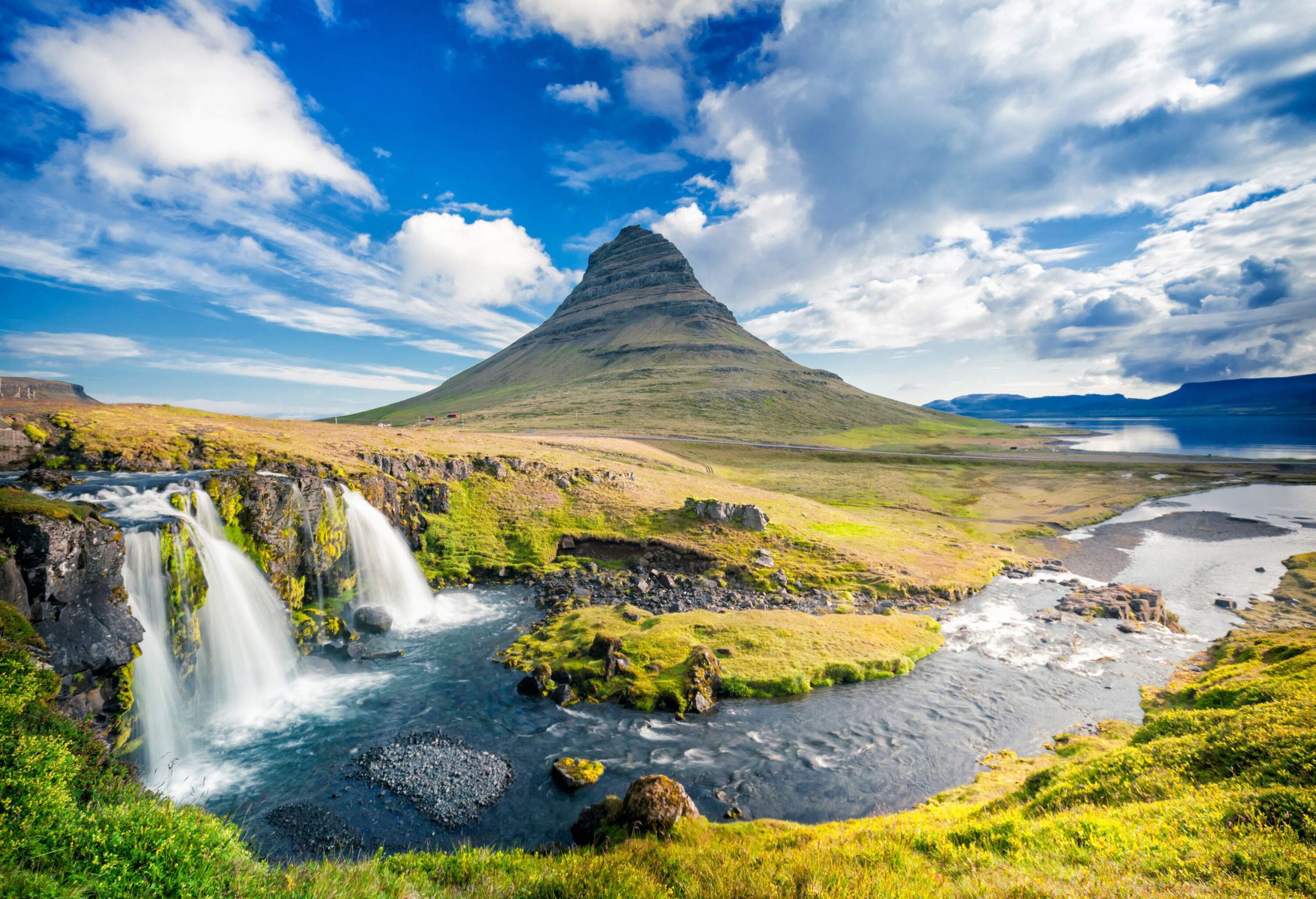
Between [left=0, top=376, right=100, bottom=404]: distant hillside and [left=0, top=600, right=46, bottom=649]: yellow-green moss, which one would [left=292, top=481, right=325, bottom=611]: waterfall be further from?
[left=0, top=376, right=100, bottom=404]: distant hillside

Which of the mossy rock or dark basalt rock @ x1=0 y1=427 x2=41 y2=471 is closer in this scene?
the mossy rock

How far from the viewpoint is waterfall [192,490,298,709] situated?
2342 cm

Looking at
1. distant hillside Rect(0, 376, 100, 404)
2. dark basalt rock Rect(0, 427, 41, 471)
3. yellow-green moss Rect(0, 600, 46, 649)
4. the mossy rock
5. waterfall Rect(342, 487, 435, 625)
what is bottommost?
the mossy rock

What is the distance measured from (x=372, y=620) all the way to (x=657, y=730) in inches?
817

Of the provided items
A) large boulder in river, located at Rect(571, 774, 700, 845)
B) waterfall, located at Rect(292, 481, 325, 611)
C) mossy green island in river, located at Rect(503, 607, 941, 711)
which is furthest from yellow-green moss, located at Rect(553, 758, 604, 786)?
waterfall, located at Rect(292, 481, 325, 611)

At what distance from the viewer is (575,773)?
18859mm

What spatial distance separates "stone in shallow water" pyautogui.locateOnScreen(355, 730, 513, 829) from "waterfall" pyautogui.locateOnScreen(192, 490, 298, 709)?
881 cm

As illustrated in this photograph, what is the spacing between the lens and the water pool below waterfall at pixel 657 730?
17.6m

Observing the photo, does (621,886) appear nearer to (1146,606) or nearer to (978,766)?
(978,766)

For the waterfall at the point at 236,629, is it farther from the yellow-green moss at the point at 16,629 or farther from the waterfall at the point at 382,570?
the yellow-green moss at the point at 16,629

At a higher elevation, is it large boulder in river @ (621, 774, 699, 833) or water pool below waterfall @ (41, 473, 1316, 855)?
large boulder in river @ (621, 774, 699, 833)

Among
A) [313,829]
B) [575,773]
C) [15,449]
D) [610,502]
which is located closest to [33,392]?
[15,449]

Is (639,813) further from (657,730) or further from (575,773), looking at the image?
(657,730)

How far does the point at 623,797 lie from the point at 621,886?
9.67 metres
